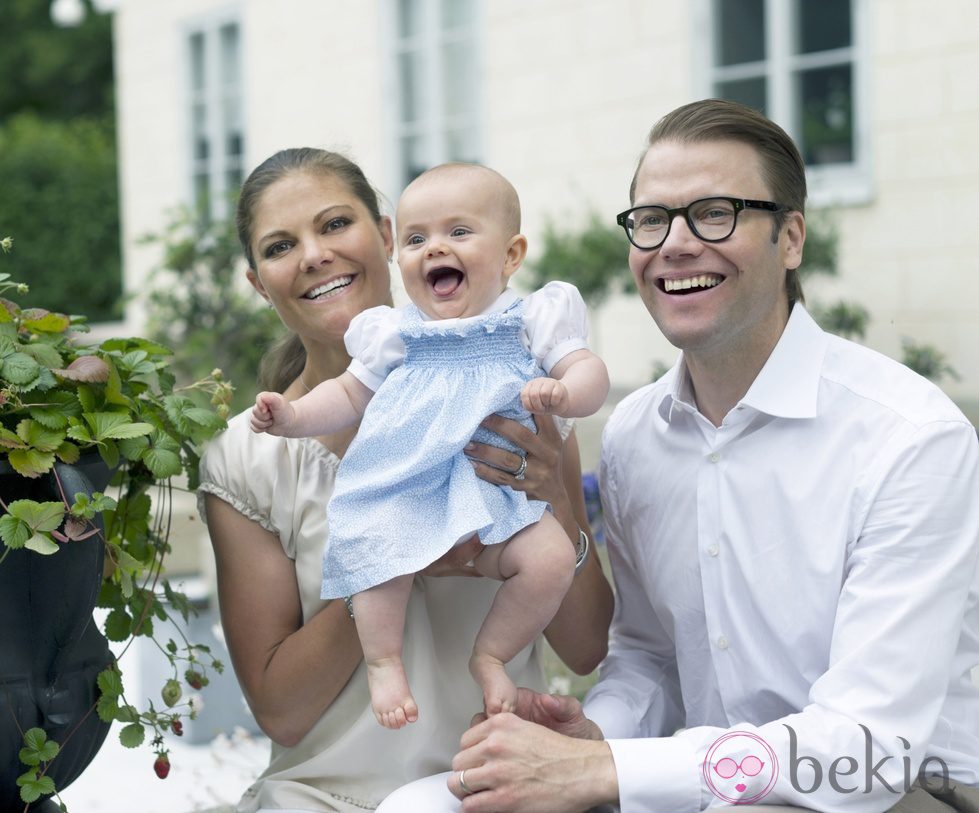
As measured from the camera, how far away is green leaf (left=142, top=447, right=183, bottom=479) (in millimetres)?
1942

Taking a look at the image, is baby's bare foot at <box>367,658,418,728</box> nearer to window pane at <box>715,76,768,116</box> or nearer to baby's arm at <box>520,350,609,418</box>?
baby's arm at <box>520,350,609,418</box>

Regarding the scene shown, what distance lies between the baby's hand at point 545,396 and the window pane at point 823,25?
4.61m

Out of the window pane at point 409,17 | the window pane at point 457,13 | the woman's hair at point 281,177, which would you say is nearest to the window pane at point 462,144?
the window pane at point 457,13

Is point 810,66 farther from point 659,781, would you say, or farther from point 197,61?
point 197,61

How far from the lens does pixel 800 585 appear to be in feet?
6.59

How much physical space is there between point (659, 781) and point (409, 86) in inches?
287

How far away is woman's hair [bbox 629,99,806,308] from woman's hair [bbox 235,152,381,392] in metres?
0.64

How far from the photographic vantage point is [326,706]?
2.24 m

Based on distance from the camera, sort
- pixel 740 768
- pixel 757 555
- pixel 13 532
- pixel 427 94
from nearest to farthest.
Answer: pixel 13 532 < pixel 740 768 < pixel 757 555 < pixel 427 94

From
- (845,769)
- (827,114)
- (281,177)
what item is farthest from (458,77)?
(845,769)

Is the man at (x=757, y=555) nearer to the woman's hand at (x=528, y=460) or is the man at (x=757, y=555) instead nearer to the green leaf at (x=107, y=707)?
the woman's hand at (x=528, y=460)

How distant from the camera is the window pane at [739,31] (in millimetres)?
6348

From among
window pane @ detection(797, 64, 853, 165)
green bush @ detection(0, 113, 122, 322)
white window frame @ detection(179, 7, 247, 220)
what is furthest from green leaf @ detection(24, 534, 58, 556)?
green bush @ detection(0, 113, 122, 322)

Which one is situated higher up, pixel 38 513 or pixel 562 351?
pixel 562 351
